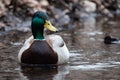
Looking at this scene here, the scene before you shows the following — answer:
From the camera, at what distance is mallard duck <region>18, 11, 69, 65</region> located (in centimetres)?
1268

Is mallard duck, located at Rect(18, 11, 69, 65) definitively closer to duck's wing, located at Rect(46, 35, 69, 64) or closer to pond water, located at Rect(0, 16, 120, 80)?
duck's wing, located at Rect(46, 35, 69, 64)

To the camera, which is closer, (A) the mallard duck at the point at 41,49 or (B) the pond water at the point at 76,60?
(B) the pond water at the point at 76,60

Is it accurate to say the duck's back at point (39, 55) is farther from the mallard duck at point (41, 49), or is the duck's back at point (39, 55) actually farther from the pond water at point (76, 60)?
the pond water at point (76, 60)

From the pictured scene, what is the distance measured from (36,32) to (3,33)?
6031 mm

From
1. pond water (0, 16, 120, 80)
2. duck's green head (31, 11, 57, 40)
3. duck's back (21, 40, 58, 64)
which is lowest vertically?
pond water (0, 16, 120, 80)

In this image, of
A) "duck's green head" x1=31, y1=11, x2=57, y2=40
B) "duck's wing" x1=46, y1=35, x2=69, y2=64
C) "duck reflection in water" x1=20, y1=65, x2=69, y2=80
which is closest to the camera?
"duck reflection in water" x1=20, y1=65, x2=69, y2=80

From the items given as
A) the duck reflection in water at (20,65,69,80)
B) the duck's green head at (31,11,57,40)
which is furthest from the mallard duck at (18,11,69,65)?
the duck reflection in water at (20,65,69,80)

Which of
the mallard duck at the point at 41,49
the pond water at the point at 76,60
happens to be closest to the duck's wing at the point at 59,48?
the mallard duck at the point at 41,49

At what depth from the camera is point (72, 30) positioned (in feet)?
70.0

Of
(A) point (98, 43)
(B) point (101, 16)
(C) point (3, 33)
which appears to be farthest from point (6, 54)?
(B) point (101, 16)

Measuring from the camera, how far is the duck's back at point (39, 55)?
1266cm

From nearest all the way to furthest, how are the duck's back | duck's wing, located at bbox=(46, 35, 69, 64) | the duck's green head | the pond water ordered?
the pond water → the duck's back → duck's wing, located at bbox=(46, 35, 69, 64) → the duck's green head

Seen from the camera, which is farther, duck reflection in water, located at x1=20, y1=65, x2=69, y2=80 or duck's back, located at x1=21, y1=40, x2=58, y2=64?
duck's back, located at x1=21, y1=40, x2=58, y2=64

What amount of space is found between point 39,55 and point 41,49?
0.15 m
